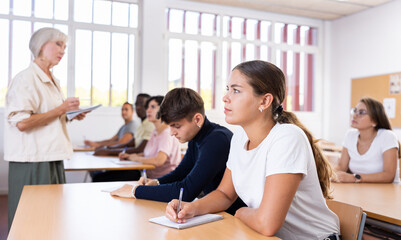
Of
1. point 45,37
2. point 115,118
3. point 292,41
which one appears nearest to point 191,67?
point 115,118

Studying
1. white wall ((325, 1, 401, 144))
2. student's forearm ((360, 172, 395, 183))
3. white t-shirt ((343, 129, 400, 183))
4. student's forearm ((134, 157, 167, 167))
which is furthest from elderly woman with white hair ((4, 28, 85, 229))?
white wall ((325, 1, 401, 144))

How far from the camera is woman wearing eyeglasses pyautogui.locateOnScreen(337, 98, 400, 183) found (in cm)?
271

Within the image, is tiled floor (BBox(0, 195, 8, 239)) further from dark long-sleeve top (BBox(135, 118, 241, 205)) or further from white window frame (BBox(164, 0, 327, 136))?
white window frame (BBox(164, 0, 327, 136))

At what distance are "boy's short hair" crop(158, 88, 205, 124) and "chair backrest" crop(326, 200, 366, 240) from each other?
0.84 m

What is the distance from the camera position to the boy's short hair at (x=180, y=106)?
76.9 inches

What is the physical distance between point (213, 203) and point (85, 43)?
5175 mm

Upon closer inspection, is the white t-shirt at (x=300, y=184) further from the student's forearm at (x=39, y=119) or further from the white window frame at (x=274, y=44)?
the white window frame at (x=274, y=44)

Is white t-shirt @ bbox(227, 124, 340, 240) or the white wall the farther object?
the white wall

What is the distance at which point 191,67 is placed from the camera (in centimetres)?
679

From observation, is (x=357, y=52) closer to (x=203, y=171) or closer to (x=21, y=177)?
(x=203, y=171)

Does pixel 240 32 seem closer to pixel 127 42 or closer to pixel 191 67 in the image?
pixel 191 67

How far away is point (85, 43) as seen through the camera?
19.9 feet

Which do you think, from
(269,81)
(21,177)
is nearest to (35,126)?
(21,177)

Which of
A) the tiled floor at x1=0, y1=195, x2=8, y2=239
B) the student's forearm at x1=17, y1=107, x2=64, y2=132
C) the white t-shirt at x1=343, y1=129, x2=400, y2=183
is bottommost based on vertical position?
the tiled floor at x1=0, y1=195, x2=8, y2=239
